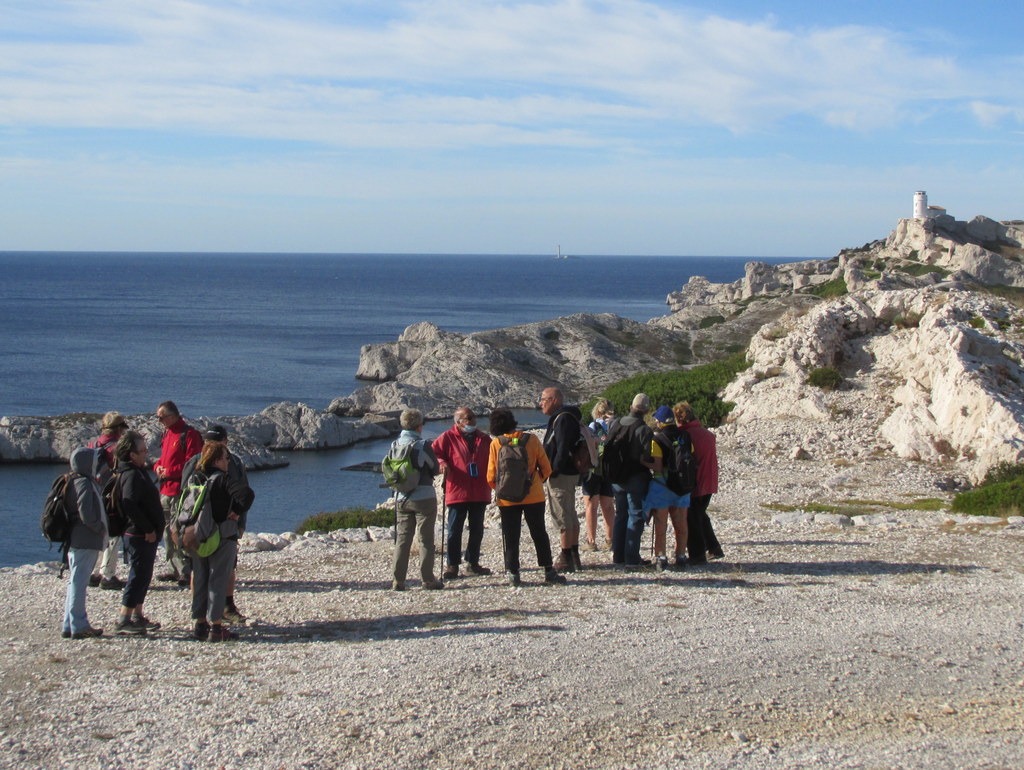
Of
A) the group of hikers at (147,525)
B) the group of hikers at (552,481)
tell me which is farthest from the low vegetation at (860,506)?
the group of hikers at (147,525)

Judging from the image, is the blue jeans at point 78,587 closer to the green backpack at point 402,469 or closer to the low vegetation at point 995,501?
the green backpack at point 402,469

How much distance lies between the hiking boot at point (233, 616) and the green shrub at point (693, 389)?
17891 mm

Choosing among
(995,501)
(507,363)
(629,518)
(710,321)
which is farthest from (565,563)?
(710,321)

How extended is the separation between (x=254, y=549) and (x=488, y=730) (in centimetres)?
766

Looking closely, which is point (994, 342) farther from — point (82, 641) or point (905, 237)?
point (905, 237)

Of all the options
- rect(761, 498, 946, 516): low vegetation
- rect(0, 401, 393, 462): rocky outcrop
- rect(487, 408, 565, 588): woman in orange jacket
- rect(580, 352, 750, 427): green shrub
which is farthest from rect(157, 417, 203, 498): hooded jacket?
rect(0, 401, 393, 462): rocky outcrop

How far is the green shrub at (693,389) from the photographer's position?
26.5 m

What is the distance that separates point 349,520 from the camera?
1838 cm

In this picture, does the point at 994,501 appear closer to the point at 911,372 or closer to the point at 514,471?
the point at 911,372

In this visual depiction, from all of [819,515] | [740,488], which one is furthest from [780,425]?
[819,515]

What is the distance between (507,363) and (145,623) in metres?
55.0

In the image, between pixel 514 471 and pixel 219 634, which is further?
pixel 514 471

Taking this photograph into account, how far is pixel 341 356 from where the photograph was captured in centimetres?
8588

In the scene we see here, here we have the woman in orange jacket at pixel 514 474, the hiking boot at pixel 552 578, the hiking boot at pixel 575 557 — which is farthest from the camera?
the hiking boot at pixel 575 557
